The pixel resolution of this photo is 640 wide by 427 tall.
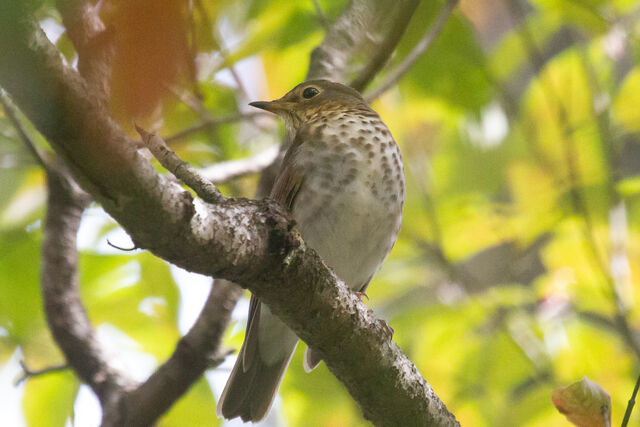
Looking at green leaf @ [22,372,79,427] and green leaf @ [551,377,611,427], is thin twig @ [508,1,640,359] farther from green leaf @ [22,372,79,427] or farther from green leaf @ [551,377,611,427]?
green leaf @ [22,372,79,427]

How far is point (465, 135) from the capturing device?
5.11 meters

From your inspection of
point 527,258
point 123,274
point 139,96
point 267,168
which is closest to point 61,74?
point 139,96

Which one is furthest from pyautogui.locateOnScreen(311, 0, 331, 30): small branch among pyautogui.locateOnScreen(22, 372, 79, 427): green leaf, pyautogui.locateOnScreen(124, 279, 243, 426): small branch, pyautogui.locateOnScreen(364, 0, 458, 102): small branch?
pyautogui.locateOnScreen(22, 372, 79, 427): green leaf

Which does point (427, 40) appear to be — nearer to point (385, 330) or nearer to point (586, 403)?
point (385, 330)

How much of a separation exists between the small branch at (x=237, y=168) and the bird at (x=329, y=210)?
0.29 metres

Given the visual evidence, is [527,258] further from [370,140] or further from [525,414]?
[370,140]

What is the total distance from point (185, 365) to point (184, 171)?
183 centimetres

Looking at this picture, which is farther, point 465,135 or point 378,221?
point 465,135

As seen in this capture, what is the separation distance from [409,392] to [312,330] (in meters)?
0.51

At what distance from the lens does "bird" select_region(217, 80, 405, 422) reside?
331cm

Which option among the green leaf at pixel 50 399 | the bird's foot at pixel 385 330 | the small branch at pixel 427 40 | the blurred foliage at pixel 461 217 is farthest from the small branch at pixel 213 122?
the green leaf at pixel 50 399

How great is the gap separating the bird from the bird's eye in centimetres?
12

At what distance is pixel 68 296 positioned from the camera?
11.7 ft

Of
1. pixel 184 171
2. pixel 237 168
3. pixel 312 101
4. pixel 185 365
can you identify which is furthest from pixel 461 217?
pixel 184 171
